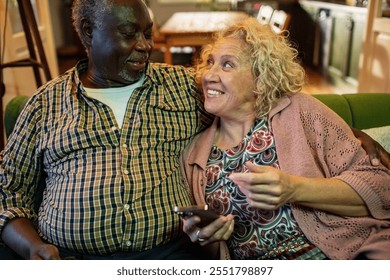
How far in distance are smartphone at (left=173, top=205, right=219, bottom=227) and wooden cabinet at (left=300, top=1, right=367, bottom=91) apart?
316cm

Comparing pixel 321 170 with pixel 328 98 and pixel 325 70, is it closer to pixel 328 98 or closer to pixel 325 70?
pixel 328 98

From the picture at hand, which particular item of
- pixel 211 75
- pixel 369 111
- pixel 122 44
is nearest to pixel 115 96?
pixel 122 44

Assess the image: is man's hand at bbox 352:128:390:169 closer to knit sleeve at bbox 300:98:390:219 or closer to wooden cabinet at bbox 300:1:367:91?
knit sleeve at bbox 300:98:390:219

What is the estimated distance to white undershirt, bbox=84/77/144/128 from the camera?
1.19 meters

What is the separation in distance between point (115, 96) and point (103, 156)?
0.65ft

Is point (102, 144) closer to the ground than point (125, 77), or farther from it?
closer to the ground

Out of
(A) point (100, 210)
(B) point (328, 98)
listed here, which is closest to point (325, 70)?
(B) point (328, 98)

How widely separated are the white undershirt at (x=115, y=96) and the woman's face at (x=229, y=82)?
0.23 metres

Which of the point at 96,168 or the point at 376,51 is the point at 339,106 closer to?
the point at 96,168

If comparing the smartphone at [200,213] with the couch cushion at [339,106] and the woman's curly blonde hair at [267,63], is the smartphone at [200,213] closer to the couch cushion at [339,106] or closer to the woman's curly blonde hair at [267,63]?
the woman's curly blonde hair at [267,63]

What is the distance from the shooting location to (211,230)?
0.96 m

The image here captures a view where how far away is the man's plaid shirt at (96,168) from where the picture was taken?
1074 mm
